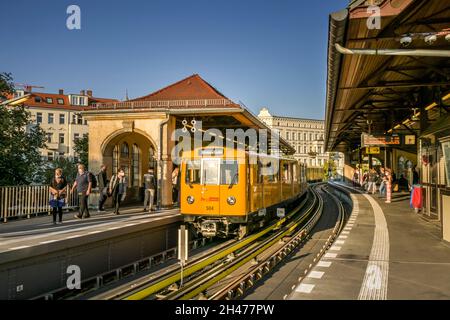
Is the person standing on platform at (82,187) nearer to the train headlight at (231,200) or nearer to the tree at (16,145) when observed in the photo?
the train headlight at (231,200)

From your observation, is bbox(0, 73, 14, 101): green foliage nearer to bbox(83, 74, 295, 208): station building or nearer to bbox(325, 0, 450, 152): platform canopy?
bbox(83, 74, 295, 208): station building

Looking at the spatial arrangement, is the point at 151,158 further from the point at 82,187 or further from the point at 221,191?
the point at 221,191

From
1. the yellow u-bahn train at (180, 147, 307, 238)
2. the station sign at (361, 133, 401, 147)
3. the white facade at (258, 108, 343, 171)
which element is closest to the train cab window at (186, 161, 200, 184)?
the yellow u-bahn train at (180, 147, 307, 238)

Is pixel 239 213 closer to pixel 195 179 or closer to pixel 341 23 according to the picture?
pixel 195 179

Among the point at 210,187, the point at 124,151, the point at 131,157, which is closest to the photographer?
the point at 210,187

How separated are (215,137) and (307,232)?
30.3 ft

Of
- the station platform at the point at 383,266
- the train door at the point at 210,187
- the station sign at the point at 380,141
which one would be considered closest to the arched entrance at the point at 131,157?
the train door at the point at 210,187

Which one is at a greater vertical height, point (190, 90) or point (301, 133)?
point (301, 133)

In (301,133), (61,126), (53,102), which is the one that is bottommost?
(61,126)

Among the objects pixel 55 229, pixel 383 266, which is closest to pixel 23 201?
pixel 55 229

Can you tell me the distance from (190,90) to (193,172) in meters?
15.7

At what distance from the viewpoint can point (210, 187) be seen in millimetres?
12641
